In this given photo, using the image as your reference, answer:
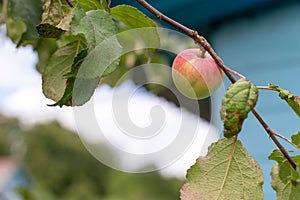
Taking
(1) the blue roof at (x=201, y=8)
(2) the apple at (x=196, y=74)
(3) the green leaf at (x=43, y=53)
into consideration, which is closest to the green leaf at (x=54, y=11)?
(2) the apple at (x=196, y=74)

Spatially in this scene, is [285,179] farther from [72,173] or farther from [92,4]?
[72,173]

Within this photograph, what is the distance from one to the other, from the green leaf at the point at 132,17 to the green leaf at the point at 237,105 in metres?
0.14

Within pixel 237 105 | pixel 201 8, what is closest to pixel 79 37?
pixel 237 105

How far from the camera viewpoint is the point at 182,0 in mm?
2076

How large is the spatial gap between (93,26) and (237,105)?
0.13 m

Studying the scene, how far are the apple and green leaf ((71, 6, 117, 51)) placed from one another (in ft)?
0.26

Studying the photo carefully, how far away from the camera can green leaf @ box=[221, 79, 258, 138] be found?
40 centimetres

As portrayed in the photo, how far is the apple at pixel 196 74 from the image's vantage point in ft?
1.56

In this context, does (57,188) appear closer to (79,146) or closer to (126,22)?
(79,146)

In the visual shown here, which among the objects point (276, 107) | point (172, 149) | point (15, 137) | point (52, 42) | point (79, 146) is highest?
point (276, 107)

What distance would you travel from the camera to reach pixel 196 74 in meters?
0.49

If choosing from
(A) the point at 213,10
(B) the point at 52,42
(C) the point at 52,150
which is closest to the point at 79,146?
(C) the point at 52,150

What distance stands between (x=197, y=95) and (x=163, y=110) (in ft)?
0.13

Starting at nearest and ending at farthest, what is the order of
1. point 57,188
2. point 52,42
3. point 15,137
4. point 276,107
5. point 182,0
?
1. point 52,42
2. point 182,0
3. point 276,107
4. point 57,188
5. point 15,137
